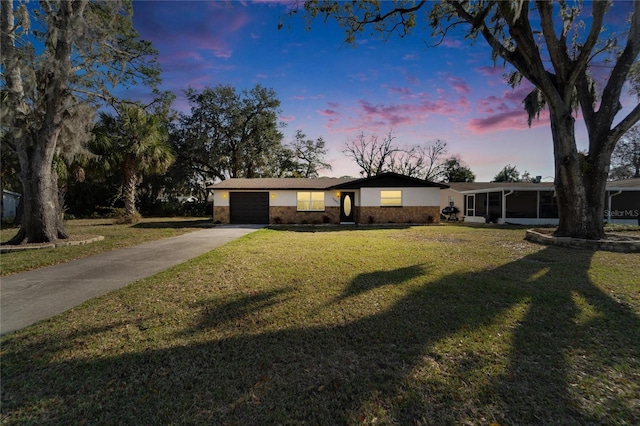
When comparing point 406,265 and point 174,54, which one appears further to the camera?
point 174,54

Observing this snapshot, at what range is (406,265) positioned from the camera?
270 inches

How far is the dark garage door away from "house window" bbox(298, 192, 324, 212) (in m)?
2.21

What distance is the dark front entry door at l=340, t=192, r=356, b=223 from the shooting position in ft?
63.0

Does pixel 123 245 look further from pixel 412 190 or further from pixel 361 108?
pixel 361 108

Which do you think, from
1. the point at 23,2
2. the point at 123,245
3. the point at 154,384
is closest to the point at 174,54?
the point at 23,2

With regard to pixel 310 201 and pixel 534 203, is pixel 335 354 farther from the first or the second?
pixel 534 203

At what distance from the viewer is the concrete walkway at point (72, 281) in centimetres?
405

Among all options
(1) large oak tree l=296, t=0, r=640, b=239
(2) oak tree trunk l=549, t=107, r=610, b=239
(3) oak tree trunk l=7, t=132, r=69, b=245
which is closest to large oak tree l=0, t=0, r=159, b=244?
(3) oak tree trunk l=7, t=132, r=69, b=245

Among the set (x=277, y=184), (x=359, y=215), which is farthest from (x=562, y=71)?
(x=277, y=184)

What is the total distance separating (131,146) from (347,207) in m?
14.3

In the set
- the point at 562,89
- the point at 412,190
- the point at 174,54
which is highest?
the point at 174,54

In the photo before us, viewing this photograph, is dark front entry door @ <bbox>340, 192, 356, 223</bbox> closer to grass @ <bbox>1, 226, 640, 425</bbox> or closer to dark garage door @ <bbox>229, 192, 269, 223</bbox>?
dark garage door @ <bbox>229, 192, 269, 223</bbox>

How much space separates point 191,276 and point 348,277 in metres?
3.10

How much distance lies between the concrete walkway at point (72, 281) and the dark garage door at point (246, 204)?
1020cm
